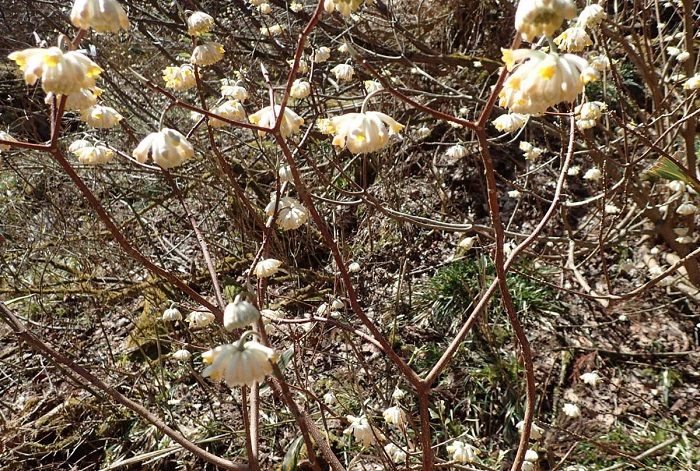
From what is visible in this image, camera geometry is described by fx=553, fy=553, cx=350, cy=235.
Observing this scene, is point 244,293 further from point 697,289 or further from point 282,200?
point 697,289

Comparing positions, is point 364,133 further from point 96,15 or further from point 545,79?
point 96,15

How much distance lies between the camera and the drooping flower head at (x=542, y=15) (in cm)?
93

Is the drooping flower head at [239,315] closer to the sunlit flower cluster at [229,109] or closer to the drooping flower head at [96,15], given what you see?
the drooping flower head at [96,15]

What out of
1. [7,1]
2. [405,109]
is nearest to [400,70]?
[405,109]

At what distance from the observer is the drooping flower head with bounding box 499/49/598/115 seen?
1.03 meters

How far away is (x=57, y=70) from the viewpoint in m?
1.08

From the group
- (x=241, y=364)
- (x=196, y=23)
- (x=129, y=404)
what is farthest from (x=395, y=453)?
(x=196, y=23)

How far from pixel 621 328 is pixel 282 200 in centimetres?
275

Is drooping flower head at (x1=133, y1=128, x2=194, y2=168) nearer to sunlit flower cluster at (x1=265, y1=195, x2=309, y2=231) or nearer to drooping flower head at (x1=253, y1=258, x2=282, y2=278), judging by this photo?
sunlit flower cluster at (x1=265, y1=195, x2=309, y2=231)

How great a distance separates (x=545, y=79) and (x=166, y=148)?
859mm

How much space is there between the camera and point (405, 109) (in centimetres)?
483

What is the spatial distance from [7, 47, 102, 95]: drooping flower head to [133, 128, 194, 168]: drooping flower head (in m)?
0.23

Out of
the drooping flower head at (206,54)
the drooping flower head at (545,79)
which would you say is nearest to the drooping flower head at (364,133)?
the drooping flower head at (545,79)

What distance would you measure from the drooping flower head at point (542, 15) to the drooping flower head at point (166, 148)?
79 centimetres
